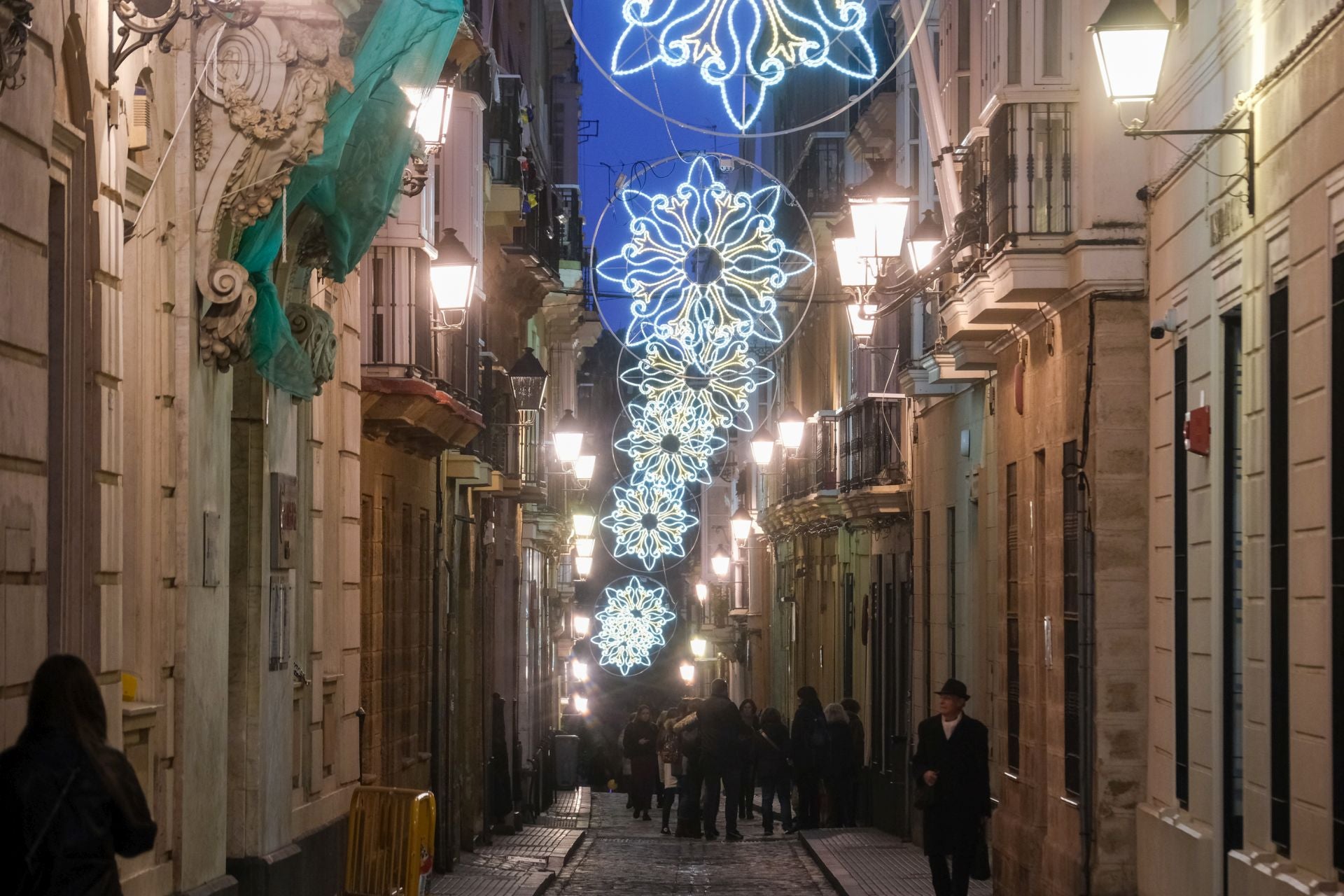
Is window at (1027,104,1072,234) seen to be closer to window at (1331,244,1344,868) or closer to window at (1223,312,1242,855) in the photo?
window at (1223,312,1242,855)

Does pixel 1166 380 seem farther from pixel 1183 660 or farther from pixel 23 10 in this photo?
pixel 23 10

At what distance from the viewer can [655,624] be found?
56.2m

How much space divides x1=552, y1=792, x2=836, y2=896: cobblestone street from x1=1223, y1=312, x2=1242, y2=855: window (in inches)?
284

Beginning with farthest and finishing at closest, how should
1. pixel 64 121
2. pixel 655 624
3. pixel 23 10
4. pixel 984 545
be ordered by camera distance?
1. pixel 655 624
2. pixel 984 545
3. pixel 64 121
4. pixel 23 10

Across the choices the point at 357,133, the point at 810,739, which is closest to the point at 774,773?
the point at 810,739

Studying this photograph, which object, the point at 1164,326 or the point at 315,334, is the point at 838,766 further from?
the point at 315,334

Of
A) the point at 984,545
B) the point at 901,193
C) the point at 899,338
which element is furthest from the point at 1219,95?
the point at 899,338

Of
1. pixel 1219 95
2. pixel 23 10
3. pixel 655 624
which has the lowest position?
pixel 655 624

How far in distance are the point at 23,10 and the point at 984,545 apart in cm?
1565

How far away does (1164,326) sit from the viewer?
47.9 feet

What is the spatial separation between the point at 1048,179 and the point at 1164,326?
1.81 meters

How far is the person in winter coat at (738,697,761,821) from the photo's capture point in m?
27.9

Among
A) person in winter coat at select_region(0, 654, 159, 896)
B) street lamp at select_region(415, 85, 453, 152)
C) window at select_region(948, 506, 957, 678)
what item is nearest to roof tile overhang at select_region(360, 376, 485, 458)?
street lamp at select_region(415, 85, 453, 152)

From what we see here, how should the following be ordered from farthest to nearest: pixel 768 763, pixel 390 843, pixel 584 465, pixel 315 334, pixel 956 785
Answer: pixel 584 465
pixel 768 763
pixel 956 785
pixel 315 334
pixel 390 843
